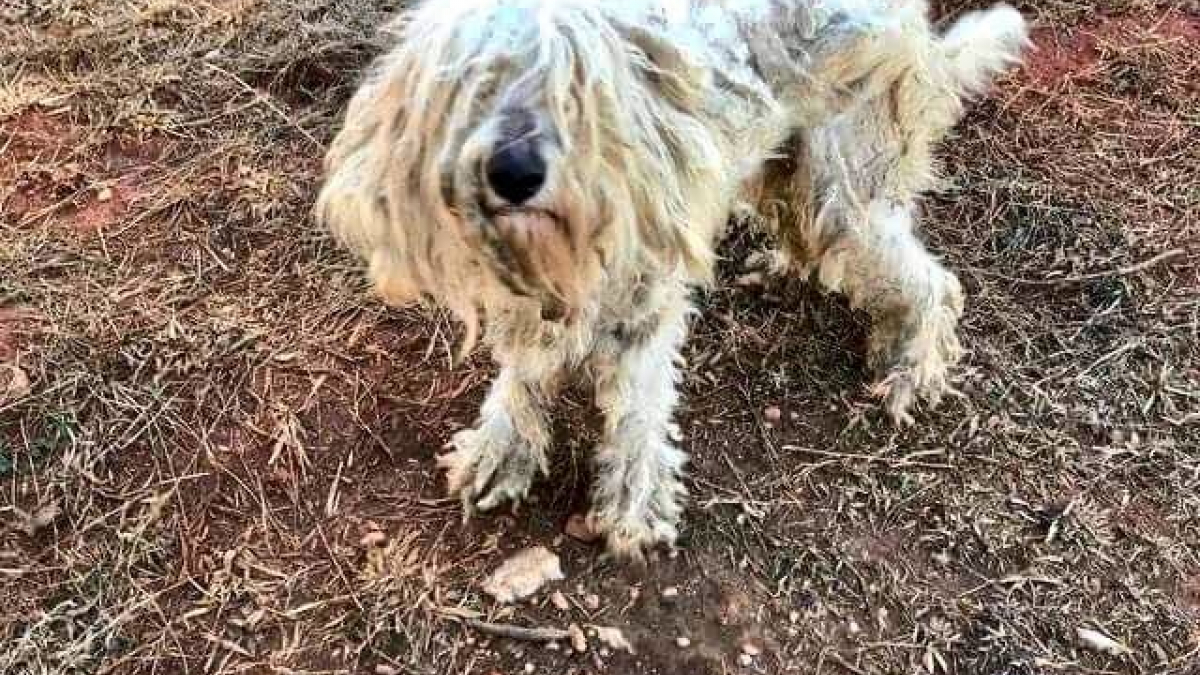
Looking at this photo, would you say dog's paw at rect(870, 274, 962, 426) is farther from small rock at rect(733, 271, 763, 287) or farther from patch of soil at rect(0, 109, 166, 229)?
patch of soil at rect(0, 109, 166, 229)

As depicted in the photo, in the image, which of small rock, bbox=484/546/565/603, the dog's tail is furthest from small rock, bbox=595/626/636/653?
the dog's tail

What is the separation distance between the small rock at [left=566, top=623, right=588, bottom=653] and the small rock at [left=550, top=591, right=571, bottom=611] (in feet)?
0.21

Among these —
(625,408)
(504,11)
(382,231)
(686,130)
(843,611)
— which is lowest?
(843,611)

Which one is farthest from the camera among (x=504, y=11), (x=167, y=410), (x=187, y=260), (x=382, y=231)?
(x=187, y=260)

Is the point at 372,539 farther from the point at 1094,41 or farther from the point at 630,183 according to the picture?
the point at 1094,41

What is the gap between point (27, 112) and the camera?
532 cm

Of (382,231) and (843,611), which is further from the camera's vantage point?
(843,611)

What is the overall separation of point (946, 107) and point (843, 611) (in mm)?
1514

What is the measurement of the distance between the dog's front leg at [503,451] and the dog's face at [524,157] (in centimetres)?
82

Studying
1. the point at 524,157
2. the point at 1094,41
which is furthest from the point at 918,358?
the point at 1094,41

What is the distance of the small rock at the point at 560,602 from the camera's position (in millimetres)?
3725

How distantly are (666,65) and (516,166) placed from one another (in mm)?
451

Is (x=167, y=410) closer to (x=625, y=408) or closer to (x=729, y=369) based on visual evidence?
(x=625, y=408)

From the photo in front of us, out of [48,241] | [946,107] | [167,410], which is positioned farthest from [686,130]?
[48,241]
